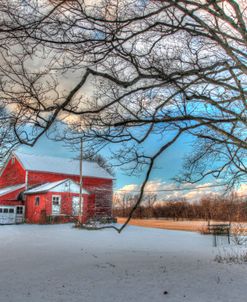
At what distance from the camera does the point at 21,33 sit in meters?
6.53

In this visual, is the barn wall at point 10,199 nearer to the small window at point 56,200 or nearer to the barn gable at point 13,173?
the barn gable at point 13,173

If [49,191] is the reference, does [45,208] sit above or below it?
below

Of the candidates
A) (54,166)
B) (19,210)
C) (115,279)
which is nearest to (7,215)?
(19,210)

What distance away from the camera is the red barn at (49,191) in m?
32.3

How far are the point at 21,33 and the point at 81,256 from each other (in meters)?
9.20

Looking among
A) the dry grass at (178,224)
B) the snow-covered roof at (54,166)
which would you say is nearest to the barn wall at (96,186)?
the snow-covered roof at (54,166)

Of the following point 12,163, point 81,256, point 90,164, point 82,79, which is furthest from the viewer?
point 90,164

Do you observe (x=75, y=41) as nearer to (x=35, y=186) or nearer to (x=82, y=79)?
(x=82, y=79)

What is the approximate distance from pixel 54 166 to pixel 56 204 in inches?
250

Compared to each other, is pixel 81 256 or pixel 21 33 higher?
pixel 21 33

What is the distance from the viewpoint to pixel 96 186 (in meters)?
39.2

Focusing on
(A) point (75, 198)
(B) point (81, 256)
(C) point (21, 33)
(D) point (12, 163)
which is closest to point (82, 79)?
(C) point (21, 33)

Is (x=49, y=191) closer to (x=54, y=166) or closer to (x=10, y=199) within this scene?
(x=10, y=199)

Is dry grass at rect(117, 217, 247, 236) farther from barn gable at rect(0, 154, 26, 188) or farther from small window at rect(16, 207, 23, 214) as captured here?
barn gable at rect(0, 154, 26, 188)
